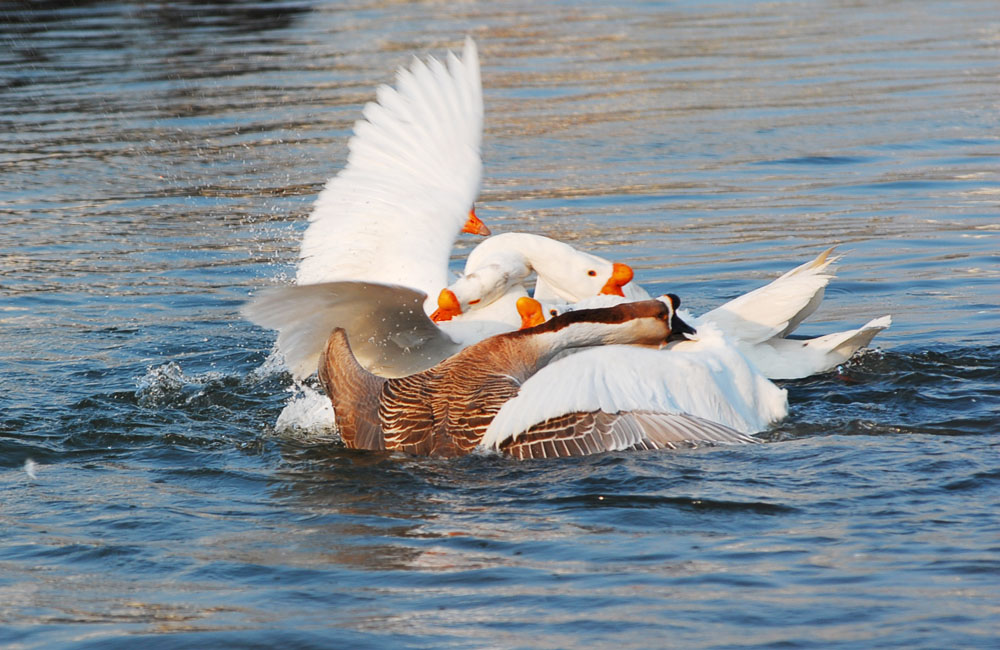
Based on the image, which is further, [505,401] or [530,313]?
[530,313]

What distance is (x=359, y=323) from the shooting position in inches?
293

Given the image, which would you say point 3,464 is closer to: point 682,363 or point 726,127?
point 682,363

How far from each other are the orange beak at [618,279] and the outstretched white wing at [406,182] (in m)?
1.04

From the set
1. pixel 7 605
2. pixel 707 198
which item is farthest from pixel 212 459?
pixel 707 198

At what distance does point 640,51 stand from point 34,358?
12.6 metres

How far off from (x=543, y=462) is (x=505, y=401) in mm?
348

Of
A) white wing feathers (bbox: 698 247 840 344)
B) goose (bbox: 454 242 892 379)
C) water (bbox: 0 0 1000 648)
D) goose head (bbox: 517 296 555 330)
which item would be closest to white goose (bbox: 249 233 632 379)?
goose (bbox: 454 242 892 379)

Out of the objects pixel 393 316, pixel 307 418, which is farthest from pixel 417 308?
pixel 307 418

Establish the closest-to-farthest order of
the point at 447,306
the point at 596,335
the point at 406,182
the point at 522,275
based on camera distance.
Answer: the point at 596,335, the point at 447,306, the point at 522,275, the point at 406,182

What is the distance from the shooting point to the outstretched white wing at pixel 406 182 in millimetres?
8461

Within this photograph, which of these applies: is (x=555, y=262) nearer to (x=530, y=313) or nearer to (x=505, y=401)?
(x=530, y=313)

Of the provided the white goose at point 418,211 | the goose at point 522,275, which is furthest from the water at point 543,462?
the goose at point 522,275

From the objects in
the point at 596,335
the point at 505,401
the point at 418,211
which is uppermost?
the point at 418,211

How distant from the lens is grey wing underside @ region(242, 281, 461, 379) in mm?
6781
